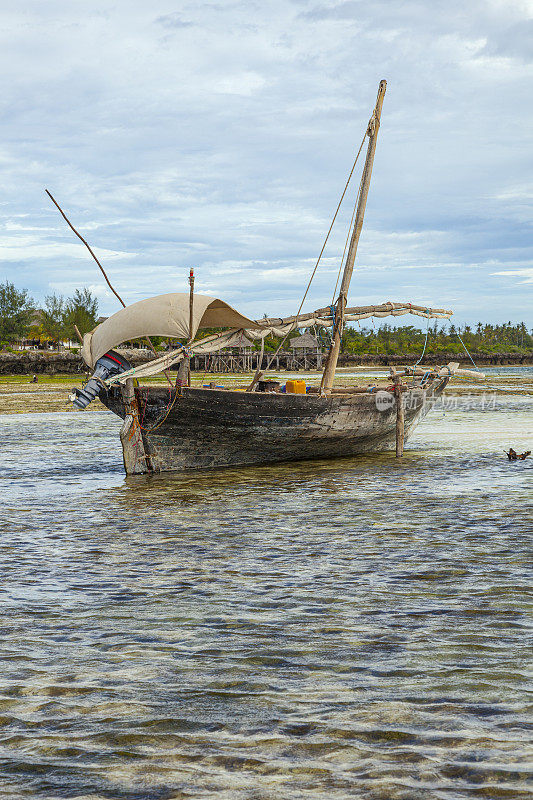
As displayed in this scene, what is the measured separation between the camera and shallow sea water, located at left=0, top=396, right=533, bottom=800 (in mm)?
4141

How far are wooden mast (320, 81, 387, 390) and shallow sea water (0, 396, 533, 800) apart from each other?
7.49 metres

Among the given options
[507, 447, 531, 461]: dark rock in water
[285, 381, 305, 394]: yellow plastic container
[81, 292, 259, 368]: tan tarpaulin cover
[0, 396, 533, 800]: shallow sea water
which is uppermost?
[81, 292, 259, 368]: tan tarpaulin cover

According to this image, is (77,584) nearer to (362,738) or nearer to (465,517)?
(362,738)

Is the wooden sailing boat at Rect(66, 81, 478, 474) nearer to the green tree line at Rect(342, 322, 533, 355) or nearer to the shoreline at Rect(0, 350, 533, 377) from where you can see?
the shoreline at Rect(0, 350, 533, 377)

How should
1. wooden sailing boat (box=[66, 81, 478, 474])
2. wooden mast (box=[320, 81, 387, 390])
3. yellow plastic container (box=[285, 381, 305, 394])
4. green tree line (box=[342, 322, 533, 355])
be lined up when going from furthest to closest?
1. green tree line (box=[342, 322, 533, 355])
2. wooden mast (box=[320, 81, 387, 390])
3. yellow plastic container (box=[285, 381, 305, 394])
4. wooden sailing boat (box=[66, 81, 478, 474])

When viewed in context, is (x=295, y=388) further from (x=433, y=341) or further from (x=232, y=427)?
(x=433, y=341)

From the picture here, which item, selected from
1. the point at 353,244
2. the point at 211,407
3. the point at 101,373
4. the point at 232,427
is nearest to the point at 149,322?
the point at 101,373

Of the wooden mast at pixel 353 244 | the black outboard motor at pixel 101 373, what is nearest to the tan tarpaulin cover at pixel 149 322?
the black outboard motor at pixel 101 373

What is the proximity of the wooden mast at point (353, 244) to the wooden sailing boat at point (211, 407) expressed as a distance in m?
0.14

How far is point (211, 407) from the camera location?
15883 mm

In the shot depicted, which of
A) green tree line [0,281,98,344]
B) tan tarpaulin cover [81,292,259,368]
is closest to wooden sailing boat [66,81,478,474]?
tan tarpaulin cover [81,292,259,368]

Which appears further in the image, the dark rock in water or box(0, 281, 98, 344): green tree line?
box(0, 281, 98, 344): green tree line

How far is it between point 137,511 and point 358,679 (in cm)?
747

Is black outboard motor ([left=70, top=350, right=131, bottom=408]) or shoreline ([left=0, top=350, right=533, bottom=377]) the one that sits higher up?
shoreline ([left=0, top=350, right=533, bottom=377])
